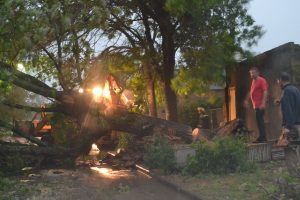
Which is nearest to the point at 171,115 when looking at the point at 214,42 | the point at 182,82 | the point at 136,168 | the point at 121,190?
the point at 182,82

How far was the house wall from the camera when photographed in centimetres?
1409

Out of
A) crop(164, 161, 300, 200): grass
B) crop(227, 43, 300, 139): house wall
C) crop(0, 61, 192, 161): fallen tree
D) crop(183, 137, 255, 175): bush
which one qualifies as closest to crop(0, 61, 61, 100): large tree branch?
crop(0, 61, 192, 161): fallen tree

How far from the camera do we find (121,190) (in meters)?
10.6

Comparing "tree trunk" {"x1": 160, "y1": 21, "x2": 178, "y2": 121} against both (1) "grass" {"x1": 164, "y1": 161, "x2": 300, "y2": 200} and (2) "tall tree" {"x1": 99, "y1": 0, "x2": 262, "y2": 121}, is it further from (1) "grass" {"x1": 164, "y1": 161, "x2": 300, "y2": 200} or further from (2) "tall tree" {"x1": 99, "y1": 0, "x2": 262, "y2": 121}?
(1) "grass" {"x1": 164, "y1": 161, "x2": 300, "y2": 200}

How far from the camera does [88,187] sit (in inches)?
441

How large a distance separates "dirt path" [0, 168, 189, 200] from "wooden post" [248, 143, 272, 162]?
231cm

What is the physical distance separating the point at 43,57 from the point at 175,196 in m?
7.36

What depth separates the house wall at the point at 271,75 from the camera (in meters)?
14.1

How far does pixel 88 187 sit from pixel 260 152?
4111mm

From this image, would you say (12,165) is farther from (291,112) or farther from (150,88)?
(150,88)

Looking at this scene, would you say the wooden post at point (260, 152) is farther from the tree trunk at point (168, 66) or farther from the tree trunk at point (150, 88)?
the tree trunk at point (150, 88)

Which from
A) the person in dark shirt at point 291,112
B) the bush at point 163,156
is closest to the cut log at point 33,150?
the bush at point 163,156

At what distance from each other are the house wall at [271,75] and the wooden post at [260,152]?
2660 mm

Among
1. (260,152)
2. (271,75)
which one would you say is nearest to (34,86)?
(260,152)
